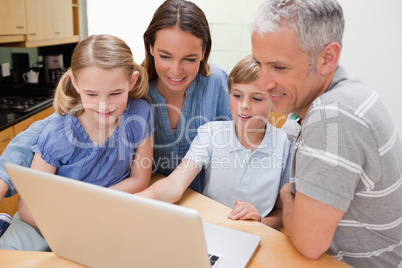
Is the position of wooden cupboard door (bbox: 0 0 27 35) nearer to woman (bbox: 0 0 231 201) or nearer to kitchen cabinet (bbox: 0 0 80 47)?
kitchen cabinet (bbox: 0 0 80 47)

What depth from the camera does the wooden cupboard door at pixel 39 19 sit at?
301cm

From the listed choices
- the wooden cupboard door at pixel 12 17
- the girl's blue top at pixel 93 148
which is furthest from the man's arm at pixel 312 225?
the wooden cupboard door at pixel 12 17

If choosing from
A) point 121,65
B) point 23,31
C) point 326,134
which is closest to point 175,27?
point 121,65

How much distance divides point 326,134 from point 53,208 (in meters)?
0.66

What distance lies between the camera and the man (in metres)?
0.87

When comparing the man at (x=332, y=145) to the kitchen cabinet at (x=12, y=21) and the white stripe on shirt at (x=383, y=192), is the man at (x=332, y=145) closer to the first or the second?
the white stripe on shirt at (x=383, y=192)

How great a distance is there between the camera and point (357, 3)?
3.31 metres

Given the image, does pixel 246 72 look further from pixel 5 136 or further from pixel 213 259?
pixel 5 136

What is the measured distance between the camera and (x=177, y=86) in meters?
1.55

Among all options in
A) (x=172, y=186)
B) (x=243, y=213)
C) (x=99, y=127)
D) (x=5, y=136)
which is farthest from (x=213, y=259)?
(x=5, y=136)

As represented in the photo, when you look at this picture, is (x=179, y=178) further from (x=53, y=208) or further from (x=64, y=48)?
(x=64, y=48)

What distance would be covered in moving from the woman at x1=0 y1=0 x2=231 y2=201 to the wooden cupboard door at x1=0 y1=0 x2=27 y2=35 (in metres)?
1.62

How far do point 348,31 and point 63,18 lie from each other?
277cm

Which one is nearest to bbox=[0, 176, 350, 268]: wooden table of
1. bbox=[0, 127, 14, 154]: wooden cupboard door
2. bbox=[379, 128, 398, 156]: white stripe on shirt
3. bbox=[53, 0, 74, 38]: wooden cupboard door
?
bbox=[379, 128, 398, 156]: white stripe on shirt
